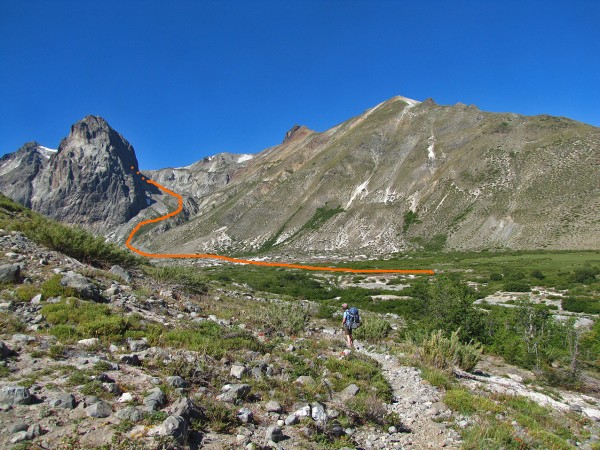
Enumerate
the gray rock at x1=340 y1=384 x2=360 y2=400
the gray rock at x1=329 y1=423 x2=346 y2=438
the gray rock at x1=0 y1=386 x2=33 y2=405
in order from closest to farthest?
the gray rock at x1=0 y1=386 x2=33 y2=405
the gray rock at x1=329 y1=423 x2=346 y2=438
the gray rock at x1=340 y1=384 x2=360 y2=400

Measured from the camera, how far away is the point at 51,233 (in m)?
14.6

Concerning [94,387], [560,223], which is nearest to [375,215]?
[560,223]

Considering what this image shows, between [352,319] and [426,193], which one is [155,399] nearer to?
[352,319]

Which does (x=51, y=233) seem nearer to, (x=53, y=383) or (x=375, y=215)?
(x=53, y=383)

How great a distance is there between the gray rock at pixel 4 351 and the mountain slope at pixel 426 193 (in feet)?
284

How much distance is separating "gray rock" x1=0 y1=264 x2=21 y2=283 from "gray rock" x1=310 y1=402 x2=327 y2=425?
8658mm

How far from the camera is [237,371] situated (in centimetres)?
739

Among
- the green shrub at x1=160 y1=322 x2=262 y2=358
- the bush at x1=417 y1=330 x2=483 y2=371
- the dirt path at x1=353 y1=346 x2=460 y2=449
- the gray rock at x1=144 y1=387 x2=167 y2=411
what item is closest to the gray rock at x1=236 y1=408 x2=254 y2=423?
the gray rock at x1=144 y1=387 x2=167 y2=411

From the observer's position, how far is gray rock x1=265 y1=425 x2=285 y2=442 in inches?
218

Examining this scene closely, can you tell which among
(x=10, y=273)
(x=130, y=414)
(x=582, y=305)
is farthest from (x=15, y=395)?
(x=582, y=305)

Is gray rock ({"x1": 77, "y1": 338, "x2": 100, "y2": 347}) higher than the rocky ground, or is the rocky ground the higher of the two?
gray rock ({"x1": 77, "y1": 338, "x2": 100, "y2": 347})

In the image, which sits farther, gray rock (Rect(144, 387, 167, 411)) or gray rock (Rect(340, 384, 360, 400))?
gray rock (Rect(340, 384, 360, 400))

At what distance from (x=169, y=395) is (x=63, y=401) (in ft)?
4.71

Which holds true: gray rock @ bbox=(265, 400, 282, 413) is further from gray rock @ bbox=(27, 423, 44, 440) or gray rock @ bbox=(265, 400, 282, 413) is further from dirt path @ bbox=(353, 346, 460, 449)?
gray rock @ bbox=(27, 423, 44, 440)
